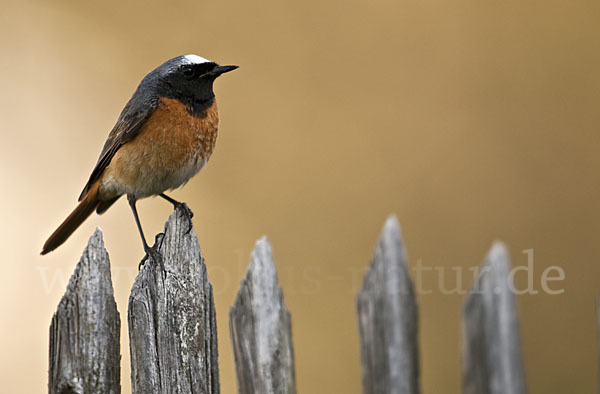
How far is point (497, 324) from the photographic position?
2.07 meters

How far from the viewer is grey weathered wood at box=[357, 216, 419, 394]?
2.20m

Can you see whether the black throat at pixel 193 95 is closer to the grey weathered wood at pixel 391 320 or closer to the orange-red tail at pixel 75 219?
the orange-red tail at pixel 75 219

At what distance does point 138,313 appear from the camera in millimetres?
2656

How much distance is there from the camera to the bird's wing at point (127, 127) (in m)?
4.24

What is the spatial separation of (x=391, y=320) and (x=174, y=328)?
0.85m

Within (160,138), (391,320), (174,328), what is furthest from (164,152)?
(391,320)

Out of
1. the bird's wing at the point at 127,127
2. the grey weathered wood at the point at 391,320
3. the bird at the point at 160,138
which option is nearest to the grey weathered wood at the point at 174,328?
the grey weathered wood at the point at 391,320

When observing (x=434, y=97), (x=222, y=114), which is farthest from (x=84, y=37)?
(x=434, y=97)

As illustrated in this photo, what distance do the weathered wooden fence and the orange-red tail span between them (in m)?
1.51

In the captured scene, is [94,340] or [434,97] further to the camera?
[434,97]

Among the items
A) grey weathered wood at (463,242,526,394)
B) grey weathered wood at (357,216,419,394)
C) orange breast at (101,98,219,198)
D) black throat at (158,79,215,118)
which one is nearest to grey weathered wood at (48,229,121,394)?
grey weathered wood at (357,216,419,394)

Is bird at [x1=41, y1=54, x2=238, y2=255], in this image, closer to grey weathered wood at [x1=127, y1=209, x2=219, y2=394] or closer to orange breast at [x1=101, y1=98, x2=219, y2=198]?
orange breast at [x1=101, y1=98, x2=219, y2=198]

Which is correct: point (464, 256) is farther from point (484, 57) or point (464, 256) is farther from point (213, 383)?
point (213, 383)

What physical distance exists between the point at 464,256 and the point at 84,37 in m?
3.41
